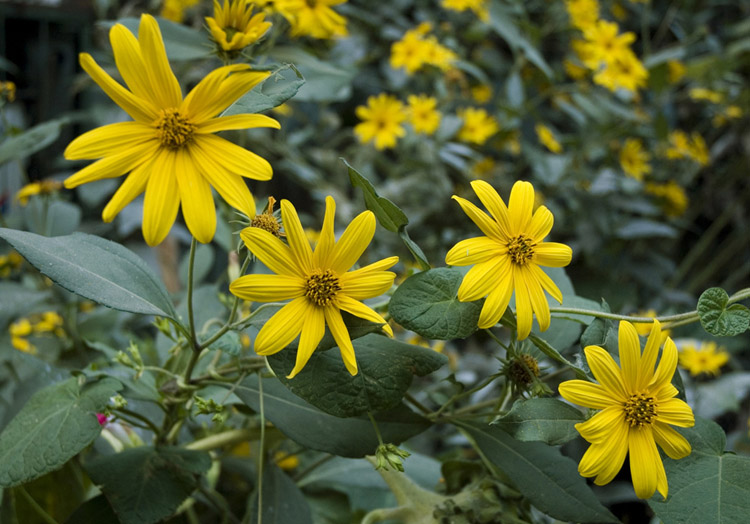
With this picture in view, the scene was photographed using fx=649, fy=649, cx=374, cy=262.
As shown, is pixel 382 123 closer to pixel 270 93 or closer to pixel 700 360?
pixel 700 360

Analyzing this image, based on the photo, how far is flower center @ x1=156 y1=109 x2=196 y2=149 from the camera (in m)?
0.42

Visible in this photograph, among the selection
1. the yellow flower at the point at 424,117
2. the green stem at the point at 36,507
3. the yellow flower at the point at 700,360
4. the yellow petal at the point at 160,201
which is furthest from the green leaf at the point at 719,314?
the yellow flower at the point at 424,117

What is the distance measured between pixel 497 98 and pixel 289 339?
1.49m

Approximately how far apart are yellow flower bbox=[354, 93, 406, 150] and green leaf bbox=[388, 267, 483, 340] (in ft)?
3.45

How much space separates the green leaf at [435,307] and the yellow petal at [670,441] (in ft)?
0.45

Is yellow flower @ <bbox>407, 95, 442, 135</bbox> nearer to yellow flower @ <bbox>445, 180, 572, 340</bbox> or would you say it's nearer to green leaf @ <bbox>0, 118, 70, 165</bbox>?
green leaf @ <bbox>0, 118, 70, 165</bbox>

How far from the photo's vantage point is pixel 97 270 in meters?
0.46

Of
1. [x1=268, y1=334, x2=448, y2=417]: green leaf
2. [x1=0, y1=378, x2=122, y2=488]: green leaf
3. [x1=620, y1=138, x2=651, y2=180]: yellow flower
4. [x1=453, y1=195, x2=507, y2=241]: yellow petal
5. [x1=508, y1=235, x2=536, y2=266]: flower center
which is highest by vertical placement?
[x1=620, y1=138, x2=651, y2=180]: yellow flower

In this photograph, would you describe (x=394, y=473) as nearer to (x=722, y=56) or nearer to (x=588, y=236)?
(x=588, y=236)

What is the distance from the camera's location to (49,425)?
0.47 metres

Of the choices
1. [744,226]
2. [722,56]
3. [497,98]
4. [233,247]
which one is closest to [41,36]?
[497,98]

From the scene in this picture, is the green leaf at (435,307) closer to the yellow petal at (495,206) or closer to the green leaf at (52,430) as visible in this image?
the yellow petal at (495,206)

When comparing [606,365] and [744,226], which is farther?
[744,226]

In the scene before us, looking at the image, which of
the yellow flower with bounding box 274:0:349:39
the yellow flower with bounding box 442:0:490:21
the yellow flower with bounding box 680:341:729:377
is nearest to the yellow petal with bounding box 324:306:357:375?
the yellow flower with bounding box 274:0:349:39
